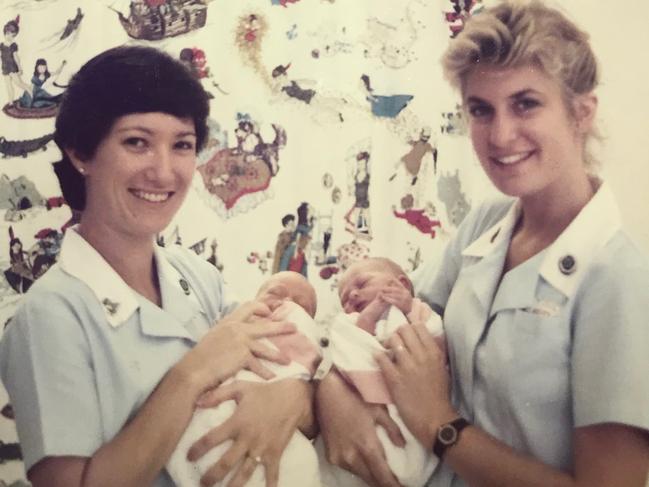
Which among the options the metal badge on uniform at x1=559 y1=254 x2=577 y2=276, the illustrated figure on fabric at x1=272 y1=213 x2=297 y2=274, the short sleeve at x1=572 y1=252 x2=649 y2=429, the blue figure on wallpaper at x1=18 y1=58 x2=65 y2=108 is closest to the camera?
the short sleeve at x1=572 y1=252 x2=649 y2=429

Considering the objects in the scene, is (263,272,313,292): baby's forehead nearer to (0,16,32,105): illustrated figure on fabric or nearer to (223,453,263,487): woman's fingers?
(223,453,263,487): woman's fingers

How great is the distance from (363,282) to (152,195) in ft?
1.26

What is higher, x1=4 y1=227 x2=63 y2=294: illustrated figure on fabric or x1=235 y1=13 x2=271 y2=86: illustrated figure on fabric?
x1=235 y1=13 x2=271 y2=86: illustrated figure on fabric

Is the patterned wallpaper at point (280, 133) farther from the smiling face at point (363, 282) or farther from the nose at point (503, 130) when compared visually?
the nose at point (503, 130)

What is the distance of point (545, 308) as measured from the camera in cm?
94

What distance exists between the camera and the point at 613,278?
88 centimetres

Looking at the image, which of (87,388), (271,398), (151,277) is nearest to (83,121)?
(151,277)

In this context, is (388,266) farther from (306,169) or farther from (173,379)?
(173,379)

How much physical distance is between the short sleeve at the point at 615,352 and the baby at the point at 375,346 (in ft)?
0.84

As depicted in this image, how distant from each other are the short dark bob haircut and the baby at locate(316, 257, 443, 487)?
405mm

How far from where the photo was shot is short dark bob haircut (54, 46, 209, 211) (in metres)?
1.02

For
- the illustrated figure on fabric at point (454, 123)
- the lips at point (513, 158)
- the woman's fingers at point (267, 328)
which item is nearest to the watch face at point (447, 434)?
the woman's fingers at point (267, 328)

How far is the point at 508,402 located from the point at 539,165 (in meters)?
0.34

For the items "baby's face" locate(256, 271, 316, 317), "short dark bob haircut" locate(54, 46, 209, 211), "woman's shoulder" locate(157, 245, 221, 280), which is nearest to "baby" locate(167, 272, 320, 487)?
"baby's face" locate(256, 271, 316, 317)
